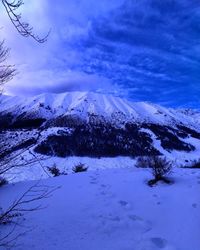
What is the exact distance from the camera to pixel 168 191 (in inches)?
426

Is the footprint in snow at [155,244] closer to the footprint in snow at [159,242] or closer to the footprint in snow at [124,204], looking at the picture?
the footprint in snow at [159,242]

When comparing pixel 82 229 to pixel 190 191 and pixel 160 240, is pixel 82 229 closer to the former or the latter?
pixel 160 240

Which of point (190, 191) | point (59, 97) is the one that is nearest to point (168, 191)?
point (190, 191)

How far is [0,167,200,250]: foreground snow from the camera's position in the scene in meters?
7.14

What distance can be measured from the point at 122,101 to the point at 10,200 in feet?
531

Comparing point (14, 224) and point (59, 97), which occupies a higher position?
point (59, 97)

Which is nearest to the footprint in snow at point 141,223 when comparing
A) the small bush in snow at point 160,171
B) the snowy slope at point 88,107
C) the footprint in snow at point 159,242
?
the footprint in snow at point 159,242

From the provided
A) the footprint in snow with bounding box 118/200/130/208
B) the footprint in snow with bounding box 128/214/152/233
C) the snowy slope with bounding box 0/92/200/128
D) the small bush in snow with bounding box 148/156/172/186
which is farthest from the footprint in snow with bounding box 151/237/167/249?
the snowy slope with bounding box 0/92/200/128

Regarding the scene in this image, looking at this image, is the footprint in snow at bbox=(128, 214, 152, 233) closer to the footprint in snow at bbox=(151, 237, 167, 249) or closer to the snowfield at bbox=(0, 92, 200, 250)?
the snowfield at bbox=(0, 92, 200, 250)

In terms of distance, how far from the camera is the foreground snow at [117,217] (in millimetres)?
7137

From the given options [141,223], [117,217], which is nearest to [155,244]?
[141,223]

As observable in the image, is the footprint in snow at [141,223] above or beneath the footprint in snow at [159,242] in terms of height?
above

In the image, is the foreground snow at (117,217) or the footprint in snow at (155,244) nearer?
the footprint in snow at (155,244)

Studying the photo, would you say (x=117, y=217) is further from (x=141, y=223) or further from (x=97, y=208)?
(x=97, y=208)
